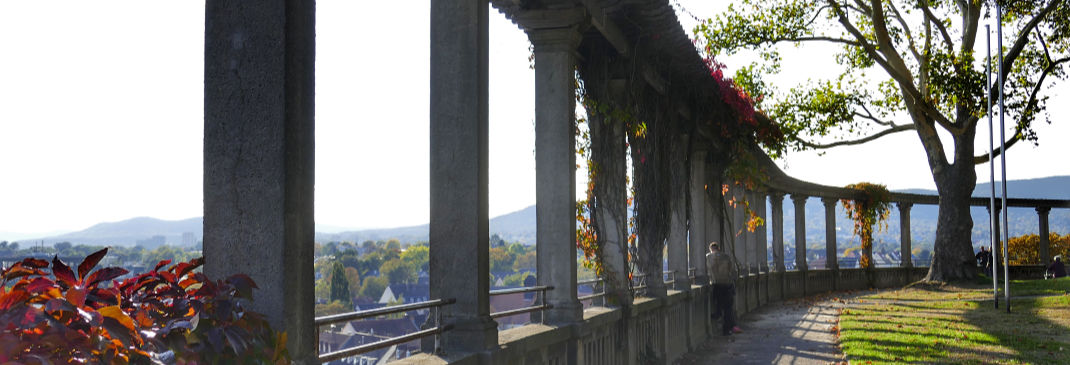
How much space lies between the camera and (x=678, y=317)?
13305 mm

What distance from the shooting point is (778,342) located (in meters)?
15.1

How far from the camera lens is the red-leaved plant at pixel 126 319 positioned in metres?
2.29

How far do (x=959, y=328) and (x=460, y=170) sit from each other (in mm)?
12827

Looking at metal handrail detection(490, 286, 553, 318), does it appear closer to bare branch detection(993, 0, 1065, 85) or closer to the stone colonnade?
the stone colonnade

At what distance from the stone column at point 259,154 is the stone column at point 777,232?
1019 inches

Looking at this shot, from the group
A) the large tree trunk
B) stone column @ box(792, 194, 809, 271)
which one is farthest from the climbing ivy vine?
the large tree trunk

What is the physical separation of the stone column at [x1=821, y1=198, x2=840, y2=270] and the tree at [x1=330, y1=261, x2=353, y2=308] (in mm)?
24722

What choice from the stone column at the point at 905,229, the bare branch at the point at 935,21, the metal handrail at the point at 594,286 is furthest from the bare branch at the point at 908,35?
the metal handrail at the point at 594,286

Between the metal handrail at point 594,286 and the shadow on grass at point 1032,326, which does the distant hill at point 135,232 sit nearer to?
the metal handrail at point 594,286

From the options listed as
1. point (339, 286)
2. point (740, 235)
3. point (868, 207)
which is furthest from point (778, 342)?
point (868, 207)

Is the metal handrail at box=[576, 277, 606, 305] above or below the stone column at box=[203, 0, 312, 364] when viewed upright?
below

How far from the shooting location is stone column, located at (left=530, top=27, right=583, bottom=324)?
8.21 m

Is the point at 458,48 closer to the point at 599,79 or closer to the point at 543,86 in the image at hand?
the point at 543,86

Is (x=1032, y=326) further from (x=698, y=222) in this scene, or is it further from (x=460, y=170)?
(x=460, y=170)
